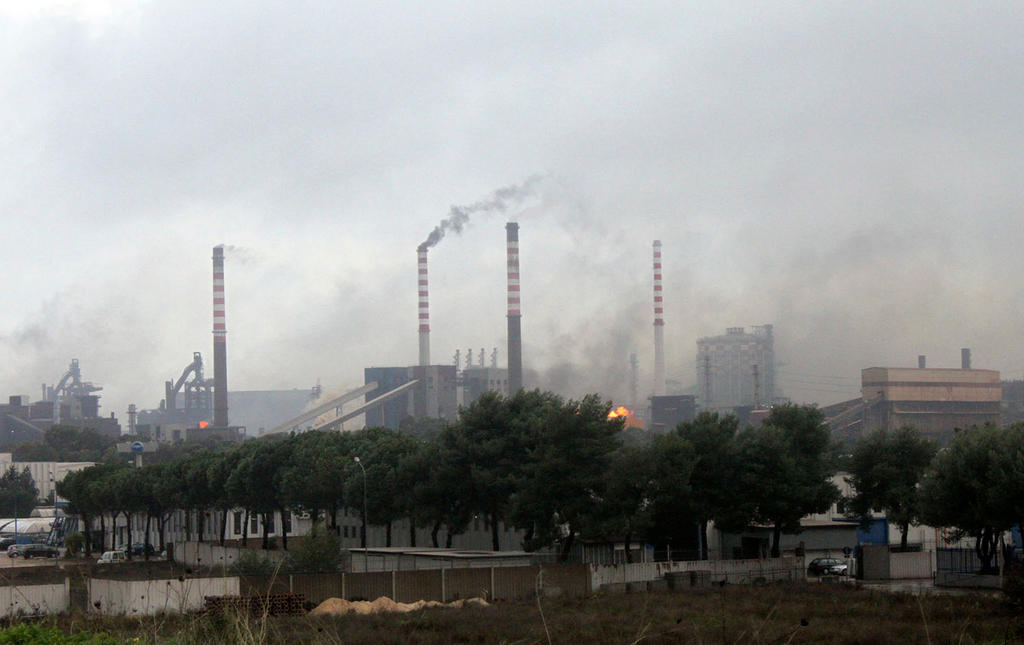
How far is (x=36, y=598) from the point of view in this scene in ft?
93.4

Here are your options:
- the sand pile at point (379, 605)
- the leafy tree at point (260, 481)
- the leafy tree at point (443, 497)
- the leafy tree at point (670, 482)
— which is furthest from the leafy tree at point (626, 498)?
the leafy tree at point (260, 481)

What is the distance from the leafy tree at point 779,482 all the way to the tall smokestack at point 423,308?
4381 inches

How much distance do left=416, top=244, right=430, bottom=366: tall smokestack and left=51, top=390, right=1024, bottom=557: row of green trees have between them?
9759 centimetres

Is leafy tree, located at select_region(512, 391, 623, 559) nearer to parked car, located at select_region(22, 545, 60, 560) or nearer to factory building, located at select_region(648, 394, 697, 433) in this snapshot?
parked car, located at select_region(22, 545, 60, 560)

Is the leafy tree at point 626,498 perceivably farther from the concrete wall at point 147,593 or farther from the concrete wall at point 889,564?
the concrete wall at point 147,593

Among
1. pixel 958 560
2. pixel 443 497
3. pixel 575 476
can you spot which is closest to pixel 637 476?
pixel 575 476

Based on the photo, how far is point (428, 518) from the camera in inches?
1837

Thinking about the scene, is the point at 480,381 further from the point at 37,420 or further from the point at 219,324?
the point at 37,420

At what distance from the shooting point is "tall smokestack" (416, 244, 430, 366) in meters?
153

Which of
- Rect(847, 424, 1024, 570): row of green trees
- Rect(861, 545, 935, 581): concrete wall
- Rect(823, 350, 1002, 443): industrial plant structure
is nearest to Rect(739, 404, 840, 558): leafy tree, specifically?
Rect(861, 545, 935, 581): concrete wall

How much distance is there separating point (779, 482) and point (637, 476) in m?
5.35

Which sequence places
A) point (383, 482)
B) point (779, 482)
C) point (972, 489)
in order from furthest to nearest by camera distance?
point (383, 482) < point (779, 482) < point (972, 489)

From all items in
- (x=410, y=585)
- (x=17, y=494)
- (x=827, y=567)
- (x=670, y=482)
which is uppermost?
(x=670, y=482)

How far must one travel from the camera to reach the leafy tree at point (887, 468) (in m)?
45.2
